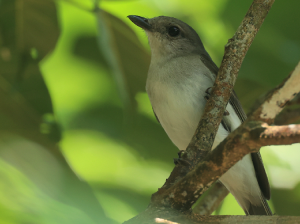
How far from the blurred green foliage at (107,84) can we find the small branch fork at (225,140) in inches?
21.0

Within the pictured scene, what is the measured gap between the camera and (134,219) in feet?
2.86

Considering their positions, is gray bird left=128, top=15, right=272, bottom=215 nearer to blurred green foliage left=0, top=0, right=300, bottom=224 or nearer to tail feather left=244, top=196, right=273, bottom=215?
tail feather left=244, top=196, right=273, bottom=215

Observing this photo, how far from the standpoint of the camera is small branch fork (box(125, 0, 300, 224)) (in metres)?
0.70

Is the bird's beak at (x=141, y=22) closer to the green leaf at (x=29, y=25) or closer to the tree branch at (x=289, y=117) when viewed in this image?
the green leaf at (x=29, y=25)

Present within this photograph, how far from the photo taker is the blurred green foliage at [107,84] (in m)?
1.64

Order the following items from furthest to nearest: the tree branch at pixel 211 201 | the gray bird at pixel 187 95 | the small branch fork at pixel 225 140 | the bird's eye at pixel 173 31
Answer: the bird's eye at pixel 173 31 < the tree branch at pixel 211 201 < the gray bird at pixel 187 95 < the small branch fork at pixel 225 140

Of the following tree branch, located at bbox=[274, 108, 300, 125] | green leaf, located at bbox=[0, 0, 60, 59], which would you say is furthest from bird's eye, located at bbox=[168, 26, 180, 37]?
tree branch, located at bbox=[274, 108, 300, 125]

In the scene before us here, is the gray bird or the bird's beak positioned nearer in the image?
the gray bird

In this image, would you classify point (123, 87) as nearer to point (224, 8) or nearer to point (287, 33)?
point (224, 8)

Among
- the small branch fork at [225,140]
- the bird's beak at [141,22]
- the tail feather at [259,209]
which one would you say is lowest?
the small branch fork at [225,140]

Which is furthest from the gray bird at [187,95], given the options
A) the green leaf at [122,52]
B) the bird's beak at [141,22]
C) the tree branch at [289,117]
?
the tree branch at [289,117]

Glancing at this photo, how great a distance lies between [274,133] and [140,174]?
1.24m

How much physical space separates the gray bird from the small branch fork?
1.35 ft

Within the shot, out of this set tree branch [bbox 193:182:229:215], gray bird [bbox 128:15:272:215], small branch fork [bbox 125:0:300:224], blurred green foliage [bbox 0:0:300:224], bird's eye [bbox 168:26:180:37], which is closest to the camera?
small branch fork [bbox 125:0:300:224]
